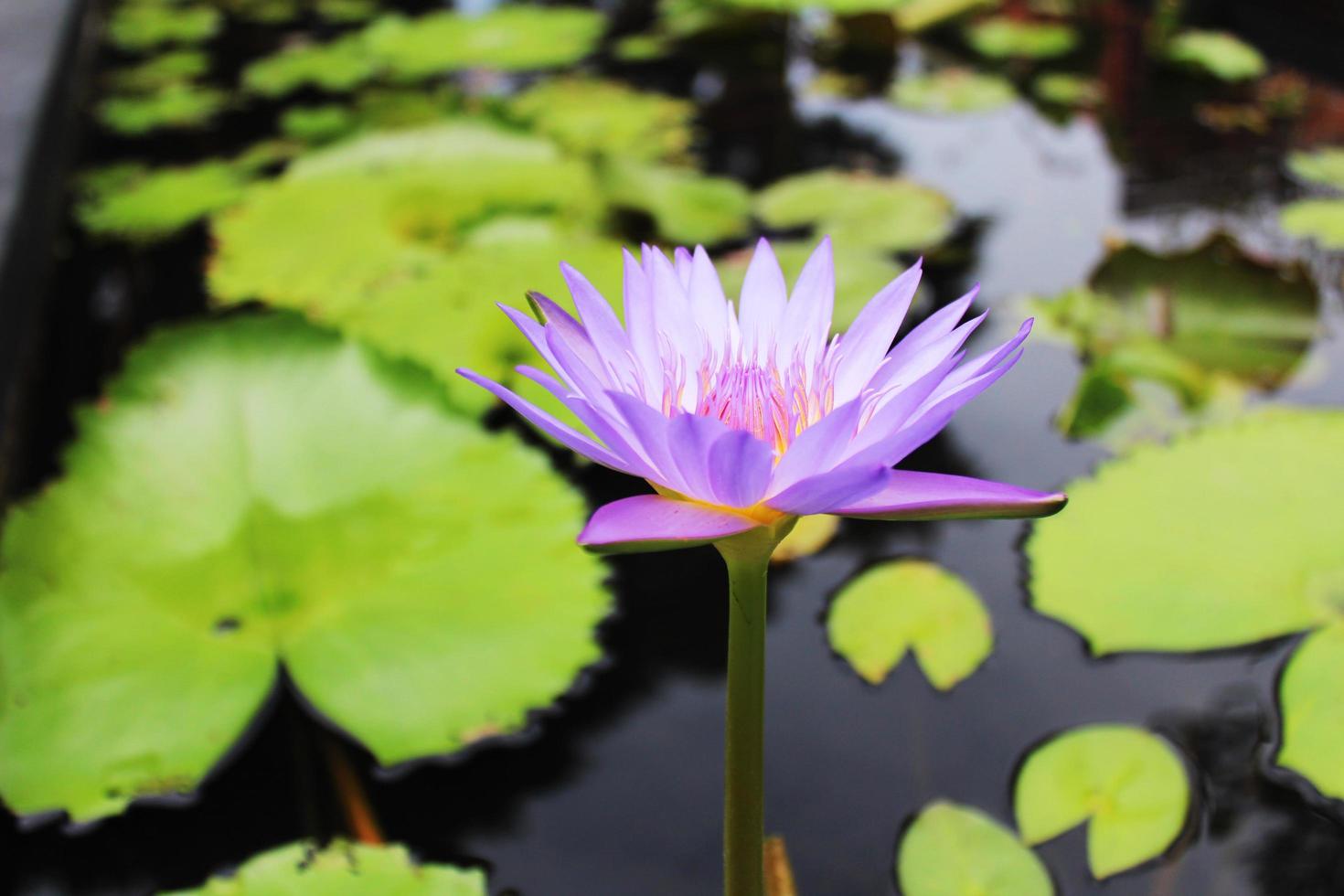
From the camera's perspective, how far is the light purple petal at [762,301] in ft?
2.48

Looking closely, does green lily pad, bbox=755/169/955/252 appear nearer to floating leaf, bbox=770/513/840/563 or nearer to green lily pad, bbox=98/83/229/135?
floating leaf, bbox=770/513/840/563

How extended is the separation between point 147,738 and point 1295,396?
60.2 inches

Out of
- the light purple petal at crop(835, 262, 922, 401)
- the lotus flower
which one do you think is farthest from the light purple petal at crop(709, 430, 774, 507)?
the light purple petal at crop(835, 262, 922, 401)

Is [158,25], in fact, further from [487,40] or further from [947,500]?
[947,500]

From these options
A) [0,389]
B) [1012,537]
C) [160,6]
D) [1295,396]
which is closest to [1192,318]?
[1295,396]

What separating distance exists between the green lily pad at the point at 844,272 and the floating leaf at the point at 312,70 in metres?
1.62

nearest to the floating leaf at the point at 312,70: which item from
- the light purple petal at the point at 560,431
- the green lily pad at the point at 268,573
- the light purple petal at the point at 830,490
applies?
the green lily pad at the point at 268,573

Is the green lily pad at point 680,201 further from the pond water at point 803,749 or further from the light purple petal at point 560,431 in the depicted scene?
the light purple petal at point 560,431

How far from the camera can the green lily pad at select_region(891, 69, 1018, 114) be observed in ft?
8.50

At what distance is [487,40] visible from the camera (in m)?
2.99

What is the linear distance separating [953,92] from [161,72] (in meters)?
2.34

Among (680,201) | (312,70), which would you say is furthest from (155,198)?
(680,201)

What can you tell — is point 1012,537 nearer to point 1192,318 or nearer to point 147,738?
point 1192,318

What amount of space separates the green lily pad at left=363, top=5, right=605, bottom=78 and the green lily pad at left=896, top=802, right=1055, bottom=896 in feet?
7.97
